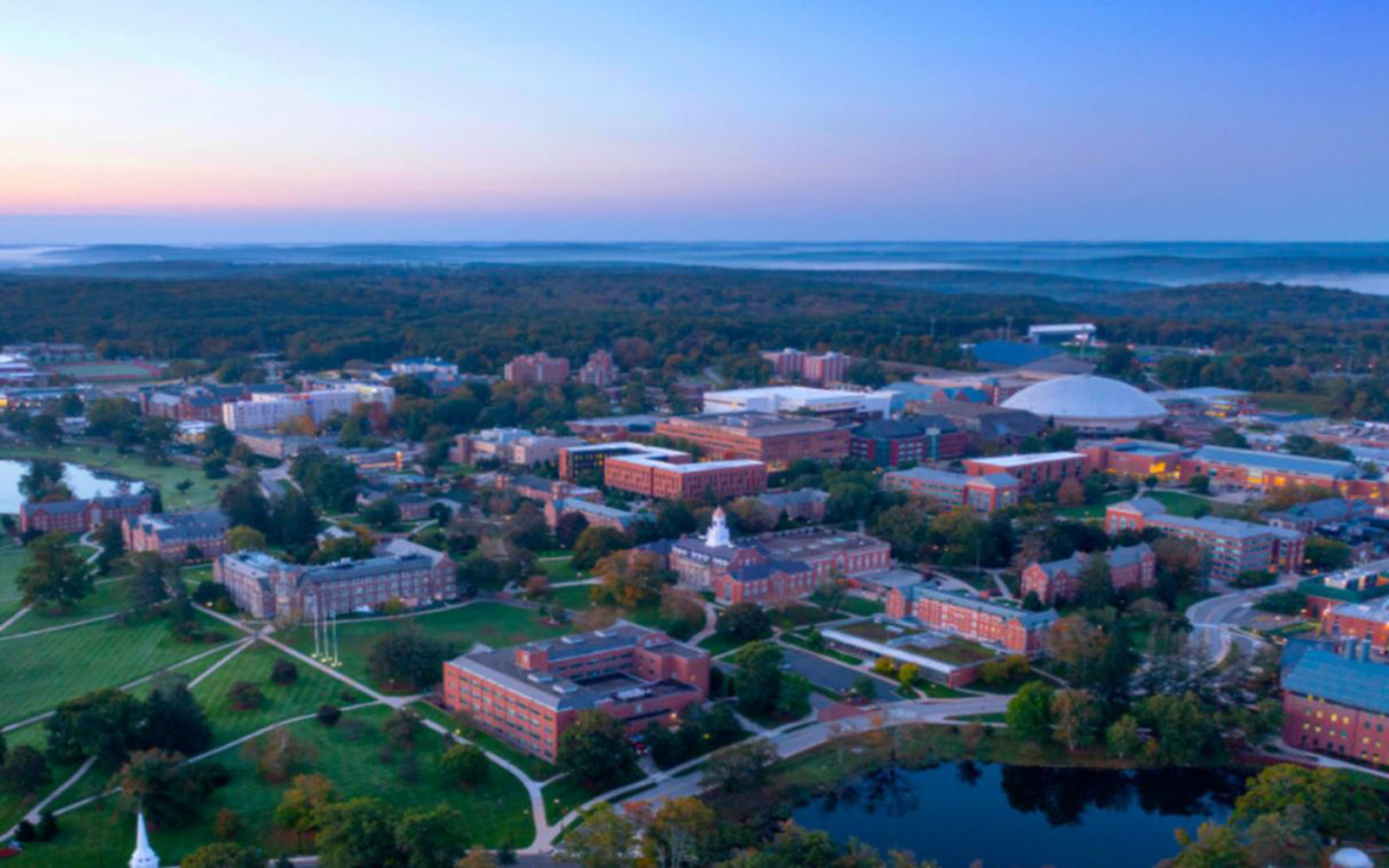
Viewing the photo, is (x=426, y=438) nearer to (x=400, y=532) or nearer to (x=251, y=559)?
(x=400, y=532)

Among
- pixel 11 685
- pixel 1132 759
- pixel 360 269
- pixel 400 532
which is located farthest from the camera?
pixel 360 269

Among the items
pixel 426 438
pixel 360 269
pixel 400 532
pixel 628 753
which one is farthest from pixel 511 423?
pixel 360 269

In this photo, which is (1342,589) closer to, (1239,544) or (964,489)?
(1239,544)

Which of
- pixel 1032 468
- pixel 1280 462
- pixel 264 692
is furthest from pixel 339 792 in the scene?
pixel 1280 462

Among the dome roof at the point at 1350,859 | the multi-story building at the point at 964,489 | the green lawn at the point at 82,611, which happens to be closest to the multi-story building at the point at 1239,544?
the multi-story building at the point at 964,489

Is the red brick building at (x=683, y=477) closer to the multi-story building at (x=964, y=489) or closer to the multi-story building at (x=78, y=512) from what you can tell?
the multi-story building at (x=964, y=489)

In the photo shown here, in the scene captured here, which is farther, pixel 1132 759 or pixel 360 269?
pixel 360 269
